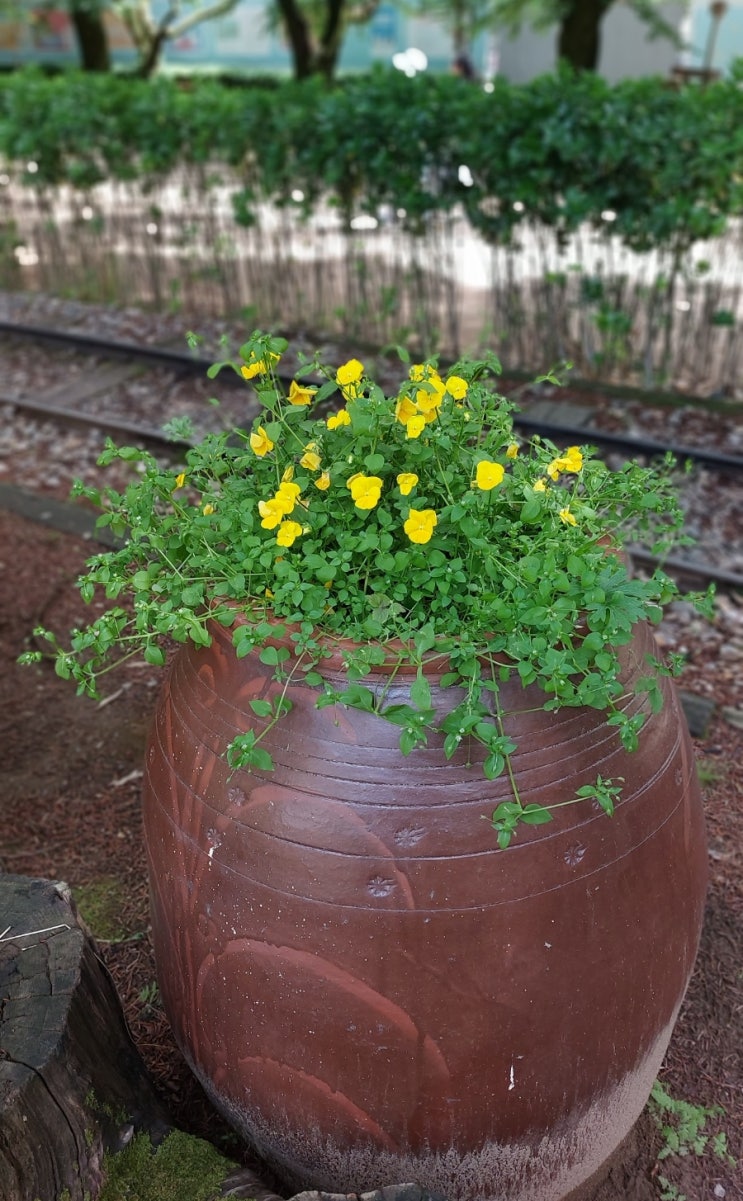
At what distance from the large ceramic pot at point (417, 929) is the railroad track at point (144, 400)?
11.6 feet

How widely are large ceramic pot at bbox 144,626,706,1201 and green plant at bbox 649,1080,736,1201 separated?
20.5 inches

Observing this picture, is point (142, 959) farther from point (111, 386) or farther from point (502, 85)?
point (502, 85)

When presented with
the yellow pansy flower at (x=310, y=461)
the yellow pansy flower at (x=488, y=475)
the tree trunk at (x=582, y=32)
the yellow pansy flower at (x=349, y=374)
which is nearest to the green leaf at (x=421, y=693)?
the yellow pansy flower at (x=488, y=475)

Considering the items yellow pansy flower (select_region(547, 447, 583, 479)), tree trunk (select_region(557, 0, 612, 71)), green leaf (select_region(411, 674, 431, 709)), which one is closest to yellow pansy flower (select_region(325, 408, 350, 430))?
yellow pansy flower (select_region(547, 447, 583, 479))

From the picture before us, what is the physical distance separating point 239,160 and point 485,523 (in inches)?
246

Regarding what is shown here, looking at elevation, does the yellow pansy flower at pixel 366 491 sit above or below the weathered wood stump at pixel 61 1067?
above

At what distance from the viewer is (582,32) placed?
398 inches

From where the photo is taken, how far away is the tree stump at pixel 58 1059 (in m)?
1.47

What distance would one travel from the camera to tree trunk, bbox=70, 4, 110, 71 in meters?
14.0

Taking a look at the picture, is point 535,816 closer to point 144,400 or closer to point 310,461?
point 310,461

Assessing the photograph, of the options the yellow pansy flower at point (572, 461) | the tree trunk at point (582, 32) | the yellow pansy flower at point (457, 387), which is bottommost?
the yellow pansy flower at point (572, 461)

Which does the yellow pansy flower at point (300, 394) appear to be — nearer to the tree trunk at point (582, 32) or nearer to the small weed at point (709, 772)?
the small weed at point (709, 772)

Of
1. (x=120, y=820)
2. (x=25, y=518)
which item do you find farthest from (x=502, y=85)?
(x=120, y=820)

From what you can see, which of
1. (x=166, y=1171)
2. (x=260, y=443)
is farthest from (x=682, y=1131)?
(x=260, y=443)
